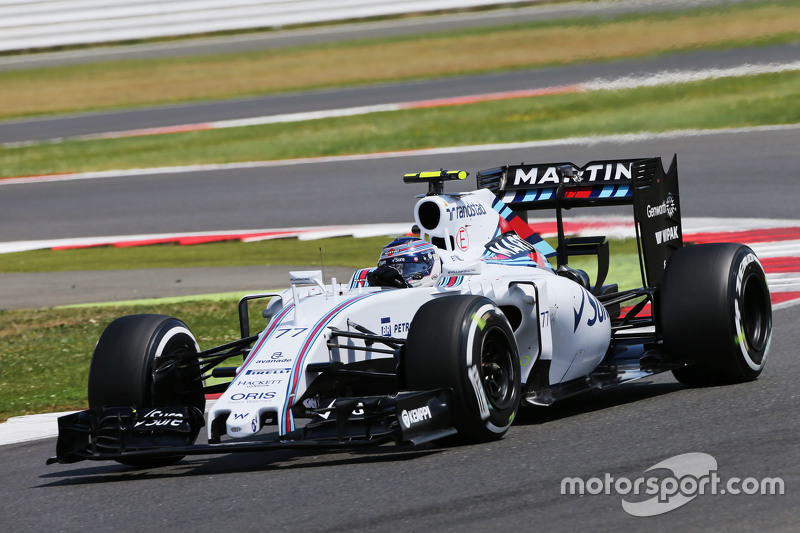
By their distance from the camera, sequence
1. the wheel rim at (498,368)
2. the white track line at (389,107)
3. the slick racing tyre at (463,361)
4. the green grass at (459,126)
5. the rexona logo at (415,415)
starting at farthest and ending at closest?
the white track line at (389,107)
the green grass at (459,126)
the wheel rim at (498,368)
the slick racing tyre at (463,361)
the rexona logo at (415,415)

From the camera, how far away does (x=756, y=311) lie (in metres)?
8.62

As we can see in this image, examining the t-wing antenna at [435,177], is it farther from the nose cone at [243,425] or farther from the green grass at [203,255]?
the green grass at [203,255]

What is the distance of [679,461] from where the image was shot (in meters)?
6.20

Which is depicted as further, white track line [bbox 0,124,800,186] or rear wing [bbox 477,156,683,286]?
white track line [bbox 0,124,800,186]

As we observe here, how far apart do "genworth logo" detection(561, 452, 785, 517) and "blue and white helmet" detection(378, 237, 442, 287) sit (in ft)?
6.70

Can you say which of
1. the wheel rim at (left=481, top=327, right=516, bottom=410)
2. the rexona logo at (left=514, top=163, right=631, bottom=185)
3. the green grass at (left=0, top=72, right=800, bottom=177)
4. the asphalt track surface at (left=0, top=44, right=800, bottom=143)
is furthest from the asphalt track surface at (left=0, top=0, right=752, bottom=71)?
the wheel rim at (left=481, top=327, right=516, bottom=410)

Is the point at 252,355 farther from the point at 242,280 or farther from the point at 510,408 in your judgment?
the point at 242,280

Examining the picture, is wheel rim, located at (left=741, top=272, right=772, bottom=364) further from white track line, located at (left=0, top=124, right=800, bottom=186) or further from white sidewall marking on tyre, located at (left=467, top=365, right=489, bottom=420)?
white track line, located at (left=0, top=124, right=800, bottom=186)

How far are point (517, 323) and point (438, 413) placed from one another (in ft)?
4.52

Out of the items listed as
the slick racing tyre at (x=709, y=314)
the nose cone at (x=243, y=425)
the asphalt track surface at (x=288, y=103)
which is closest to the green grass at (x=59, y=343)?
the nose cone at (x=243, y=425)

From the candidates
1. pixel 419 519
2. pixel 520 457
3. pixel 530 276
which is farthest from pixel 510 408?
pixel 419 519

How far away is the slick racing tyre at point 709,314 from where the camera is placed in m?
8.00

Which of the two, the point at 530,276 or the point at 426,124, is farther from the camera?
the point at 426,124

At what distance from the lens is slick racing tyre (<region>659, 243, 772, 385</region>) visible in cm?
800
